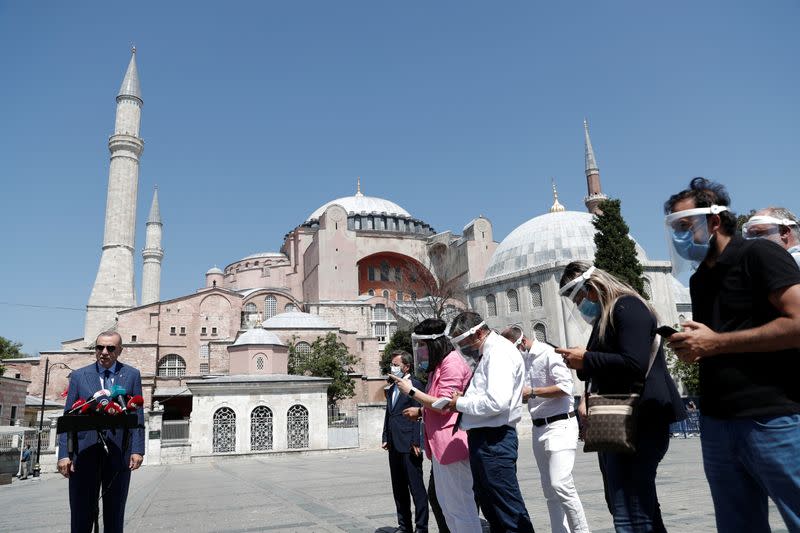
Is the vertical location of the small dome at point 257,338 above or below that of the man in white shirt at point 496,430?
above

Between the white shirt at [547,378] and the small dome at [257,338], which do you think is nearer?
the white shirt at [547,378]

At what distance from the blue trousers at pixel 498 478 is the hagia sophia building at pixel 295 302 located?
67.7 feet

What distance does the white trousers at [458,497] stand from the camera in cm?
358

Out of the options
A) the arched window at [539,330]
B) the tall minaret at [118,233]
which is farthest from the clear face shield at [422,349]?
the tall minaret at [118,233]

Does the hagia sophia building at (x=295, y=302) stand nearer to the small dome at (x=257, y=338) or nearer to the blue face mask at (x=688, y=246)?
the small dome at (x=257, y=338)

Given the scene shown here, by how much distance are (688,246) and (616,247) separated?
2728 centimetres

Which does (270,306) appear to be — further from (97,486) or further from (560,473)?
(560,473)

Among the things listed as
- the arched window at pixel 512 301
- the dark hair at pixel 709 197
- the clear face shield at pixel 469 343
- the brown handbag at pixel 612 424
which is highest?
the arched window at pixel 512 301

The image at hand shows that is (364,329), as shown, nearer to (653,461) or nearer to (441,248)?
(441,248)

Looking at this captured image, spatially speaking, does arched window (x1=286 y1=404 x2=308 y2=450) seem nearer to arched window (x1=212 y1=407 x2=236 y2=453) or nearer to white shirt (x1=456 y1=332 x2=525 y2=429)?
arched window (x1=212 y1=407 x2=236 y2=453)

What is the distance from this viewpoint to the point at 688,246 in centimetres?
248

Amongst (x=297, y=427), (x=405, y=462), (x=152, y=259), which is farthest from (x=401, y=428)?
(x=152, y=259)

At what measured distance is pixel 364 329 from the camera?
46.1 metres

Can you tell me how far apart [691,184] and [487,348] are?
4.84 ft
